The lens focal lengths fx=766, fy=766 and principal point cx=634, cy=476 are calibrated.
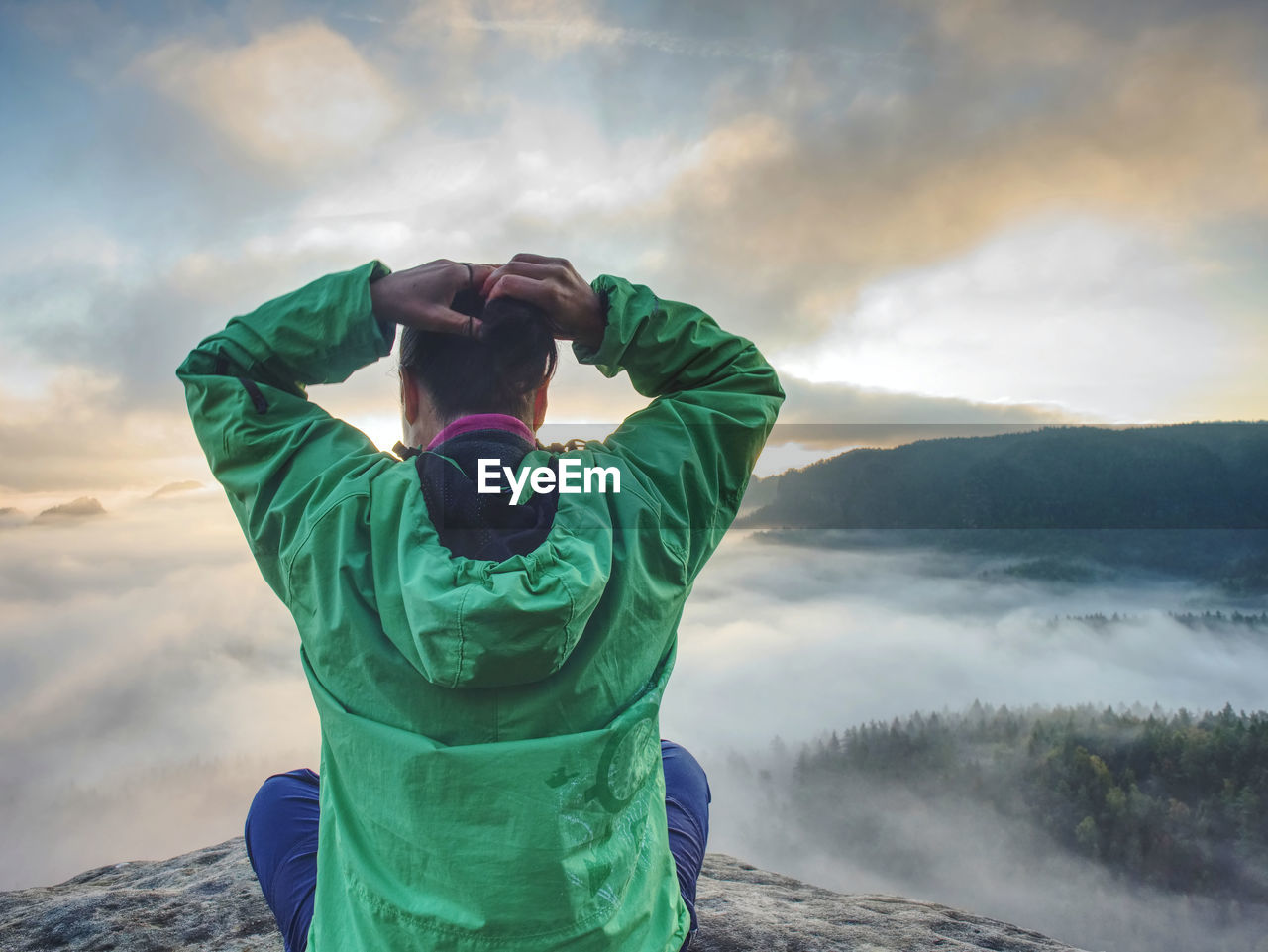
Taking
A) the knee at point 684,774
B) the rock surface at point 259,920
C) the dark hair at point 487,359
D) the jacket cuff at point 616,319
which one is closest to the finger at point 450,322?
the dark hair at point 487,359

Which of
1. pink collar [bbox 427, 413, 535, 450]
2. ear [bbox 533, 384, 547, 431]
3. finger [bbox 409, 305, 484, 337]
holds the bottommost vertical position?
pink collar [bbox 427, 413, 535, 450]

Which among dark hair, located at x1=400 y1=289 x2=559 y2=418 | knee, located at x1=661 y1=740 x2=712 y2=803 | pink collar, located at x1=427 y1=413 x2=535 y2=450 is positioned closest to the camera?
pink collar, located at x1=427 y1=413 x2=535 y2=450

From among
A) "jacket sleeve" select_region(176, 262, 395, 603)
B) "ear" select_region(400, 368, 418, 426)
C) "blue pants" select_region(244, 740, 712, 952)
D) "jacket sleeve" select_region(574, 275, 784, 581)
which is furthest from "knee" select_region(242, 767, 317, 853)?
"jacket sleeve" select_region(574, 275, 784, 581)

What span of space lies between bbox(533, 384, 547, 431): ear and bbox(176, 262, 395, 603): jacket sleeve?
39 centimetres

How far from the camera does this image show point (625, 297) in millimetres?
1926

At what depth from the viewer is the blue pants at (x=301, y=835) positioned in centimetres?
205

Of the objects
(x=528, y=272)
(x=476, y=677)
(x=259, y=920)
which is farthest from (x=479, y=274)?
(x=259, y=920)

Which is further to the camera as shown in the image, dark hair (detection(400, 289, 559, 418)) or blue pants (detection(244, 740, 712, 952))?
blue pants (detection(244, 740, 712, 952))

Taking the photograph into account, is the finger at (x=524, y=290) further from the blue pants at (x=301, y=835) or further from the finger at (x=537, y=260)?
the blue pants at (x=301, y=835)

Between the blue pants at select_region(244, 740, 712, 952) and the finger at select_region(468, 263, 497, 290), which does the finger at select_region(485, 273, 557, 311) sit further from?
the blue pants at select_region(244, 740, 712, 952)

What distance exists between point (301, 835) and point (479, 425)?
1.39 metres

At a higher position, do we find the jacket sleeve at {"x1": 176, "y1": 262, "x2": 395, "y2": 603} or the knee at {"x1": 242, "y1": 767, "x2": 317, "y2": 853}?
the jacket sleeve at {"x1": 176, "y1": 262, "x2": 395, "y2": 603}

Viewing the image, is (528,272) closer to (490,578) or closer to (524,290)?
(524,290)
